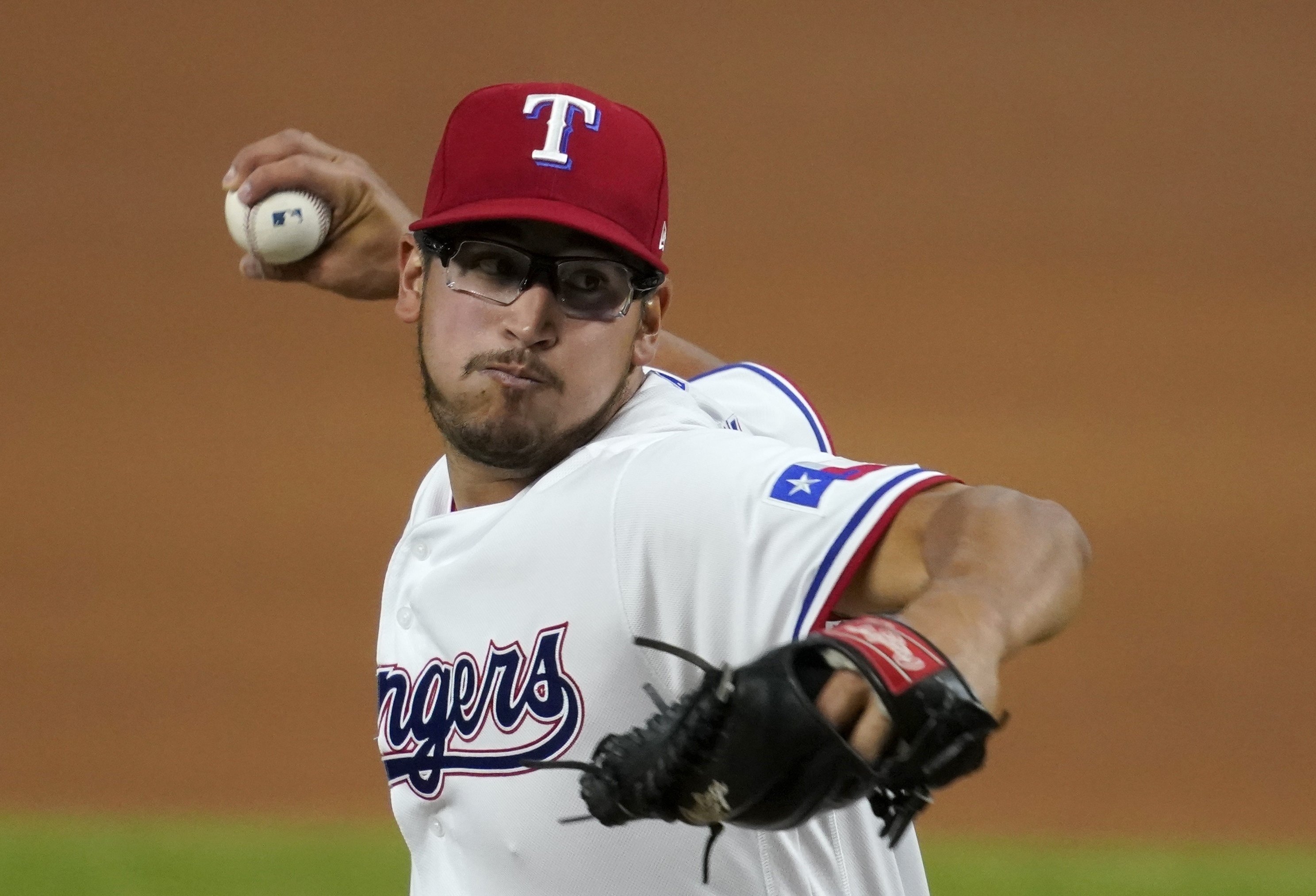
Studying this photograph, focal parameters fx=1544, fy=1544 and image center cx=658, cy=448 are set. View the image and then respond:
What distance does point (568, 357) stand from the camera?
79.4 inches

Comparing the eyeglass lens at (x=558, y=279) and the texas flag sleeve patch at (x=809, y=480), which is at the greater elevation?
the eyeglass lens at (x=558, y=279)

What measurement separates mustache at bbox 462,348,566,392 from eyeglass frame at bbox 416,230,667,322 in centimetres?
7

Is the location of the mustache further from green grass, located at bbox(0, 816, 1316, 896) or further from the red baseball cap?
green grass, located at bbox(0, 816, 1316, 896)

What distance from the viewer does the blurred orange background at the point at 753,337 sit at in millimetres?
6371

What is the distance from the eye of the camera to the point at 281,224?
2.71 meters

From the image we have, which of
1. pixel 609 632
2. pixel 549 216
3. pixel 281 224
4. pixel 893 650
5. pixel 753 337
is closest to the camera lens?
pixel 893 650

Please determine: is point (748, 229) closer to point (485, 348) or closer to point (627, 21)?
point (627, 21)

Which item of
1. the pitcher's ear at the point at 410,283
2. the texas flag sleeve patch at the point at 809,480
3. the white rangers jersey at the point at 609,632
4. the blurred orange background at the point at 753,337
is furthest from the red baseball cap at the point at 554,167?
the blurred orange background at the point at 753,337

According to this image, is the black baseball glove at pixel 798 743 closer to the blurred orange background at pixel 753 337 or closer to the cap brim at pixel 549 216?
the cap brim at pixel 549 216

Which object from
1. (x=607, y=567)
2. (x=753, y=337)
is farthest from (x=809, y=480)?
(x=753, y=337)

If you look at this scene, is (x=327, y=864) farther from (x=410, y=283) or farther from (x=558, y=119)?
(x=558, y=119)

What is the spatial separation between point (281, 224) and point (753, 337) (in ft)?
16.4

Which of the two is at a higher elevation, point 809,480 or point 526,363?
point 526,363

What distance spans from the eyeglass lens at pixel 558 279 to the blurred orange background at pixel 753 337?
165 inches
